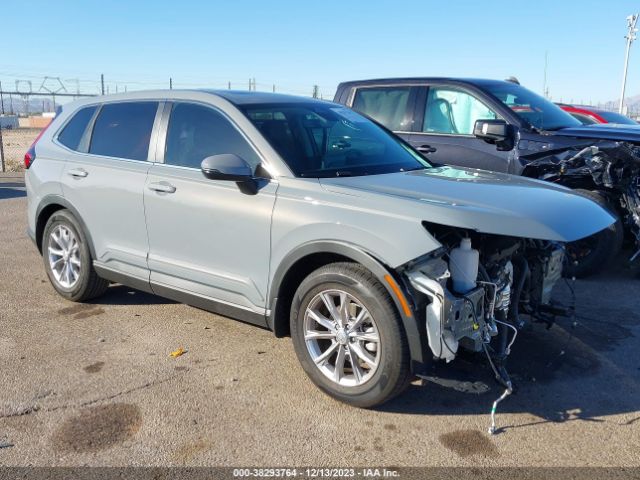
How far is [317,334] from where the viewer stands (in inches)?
144

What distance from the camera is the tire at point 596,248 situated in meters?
5.97

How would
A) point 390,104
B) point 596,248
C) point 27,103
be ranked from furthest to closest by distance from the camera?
point 27,103 < point 390,104 < point 596,248

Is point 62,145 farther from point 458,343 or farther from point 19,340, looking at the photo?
point 458,343

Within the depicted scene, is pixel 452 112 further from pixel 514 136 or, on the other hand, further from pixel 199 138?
pixel 199 138

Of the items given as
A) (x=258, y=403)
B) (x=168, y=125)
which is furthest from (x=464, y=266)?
(x=168, y=125)

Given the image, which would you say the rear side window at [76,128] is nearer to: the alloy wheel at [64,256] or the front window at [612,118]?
the alloy wheel at [64,256]

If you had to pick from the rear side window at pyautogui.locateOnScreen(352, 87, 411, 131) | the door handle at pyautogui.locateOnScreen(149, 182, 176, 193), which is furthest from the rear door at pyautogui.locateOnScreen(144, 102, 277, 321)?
the rear side window at pyautogui.locateOnScreen(352, 87, 411, 131)

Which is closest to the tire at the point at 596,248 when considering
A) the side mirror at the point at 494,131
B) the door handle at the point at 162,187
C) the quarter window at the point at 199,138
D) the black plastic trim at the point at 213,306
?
the side mirror at the point at 494,131

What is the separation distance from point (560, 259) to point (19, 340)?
3.95 meters

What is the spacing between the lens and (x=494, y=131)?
6227mm

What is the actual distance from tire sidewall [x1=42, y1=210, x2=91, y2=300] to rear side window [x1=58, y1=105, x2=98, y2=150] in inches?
24.2

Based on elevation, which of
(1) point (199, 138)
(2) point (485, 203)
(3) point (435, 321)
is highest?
(1) point (199, 138)

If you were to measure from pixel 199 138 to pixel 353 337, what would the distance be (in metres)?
1.88

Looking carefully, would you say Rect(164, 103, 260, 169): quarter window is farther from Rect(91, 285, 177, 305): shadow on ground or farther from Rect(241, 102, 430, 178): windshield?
Rect(91, 285, 177, 305): shadow on ground
